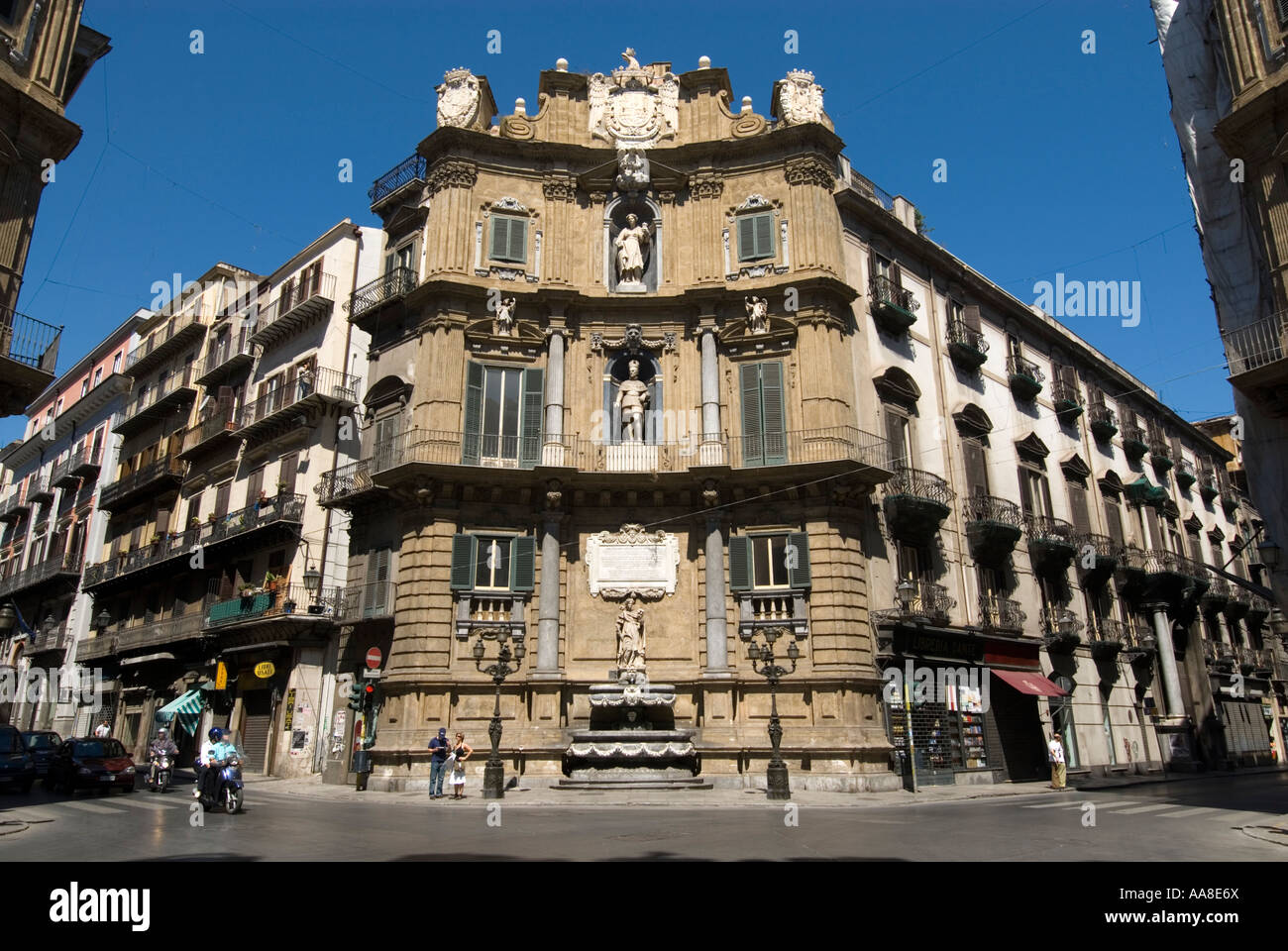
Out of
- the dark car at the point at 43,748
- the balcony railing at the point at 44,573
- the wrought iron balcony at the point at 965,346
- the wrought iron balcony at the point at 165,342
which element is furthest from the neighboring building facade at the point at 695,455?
the balcony railing at the point at 44,573

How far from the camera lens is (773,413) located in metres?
25.7

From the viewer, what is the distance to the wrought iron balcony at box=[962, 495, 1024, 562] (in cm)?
2839

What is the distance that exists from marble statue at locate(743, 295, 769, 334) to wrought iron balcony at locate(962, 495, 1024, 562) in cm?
919

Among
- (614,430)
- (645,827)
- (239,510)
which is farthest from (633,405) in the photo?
(239,510)

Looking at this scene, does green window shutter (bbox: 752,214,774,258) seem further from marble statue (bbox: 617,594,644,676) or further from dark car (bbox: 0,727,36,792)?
dark car (bbox: 0,727,36,792)

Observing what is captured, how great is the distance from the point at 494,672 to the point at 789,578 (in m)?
8.29

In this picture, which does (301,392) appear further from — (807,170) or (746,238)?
(807,170)

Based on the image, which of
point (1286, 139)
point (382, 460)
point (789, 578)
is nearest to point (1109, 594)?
point (789, 578)

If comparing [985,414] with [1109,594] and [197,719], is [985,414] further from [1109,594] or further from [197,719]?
[197,719]

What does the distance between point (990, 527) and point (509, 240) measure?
58.1ft

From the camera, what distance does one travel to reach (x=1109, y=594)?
115 ft

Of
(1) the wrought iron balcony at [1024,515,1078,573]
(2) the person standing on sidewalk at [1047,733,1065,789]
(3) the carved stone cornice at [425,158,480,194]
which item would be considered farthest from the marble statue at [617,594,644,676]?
(1) the wrought iron balcony at [1024,515,1078,573]

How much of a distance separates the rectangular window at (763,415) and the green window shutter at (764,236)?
140 inches

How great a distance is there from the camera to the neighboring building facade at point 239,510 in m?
28.5
